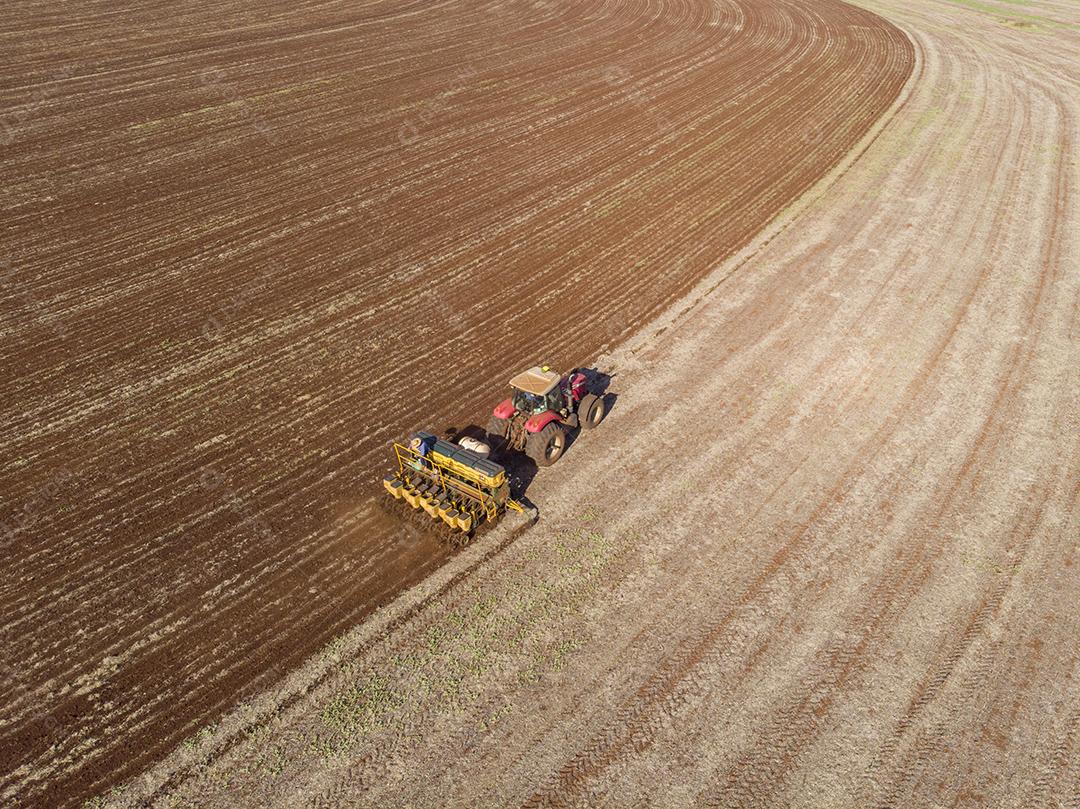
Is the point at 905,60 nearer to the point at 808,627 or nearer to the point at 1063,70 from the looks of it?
the point at 1063,70

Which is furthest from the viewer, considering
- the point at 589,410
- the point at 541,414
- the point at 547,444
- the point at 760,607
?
the point at 589,410

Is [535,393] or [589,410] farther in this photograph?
[589,410]

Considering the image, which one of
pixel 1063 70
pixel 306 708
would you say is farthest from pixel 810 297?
pixel 1063 70

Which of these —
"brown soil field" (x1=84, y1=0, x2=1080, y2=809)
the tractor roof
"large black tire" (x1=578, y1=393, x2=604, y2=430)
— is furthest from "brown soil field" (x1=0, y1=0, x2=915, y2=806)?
the tractor roof

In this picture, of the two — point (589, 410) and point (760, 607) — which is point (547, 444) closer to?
point (589, 410)

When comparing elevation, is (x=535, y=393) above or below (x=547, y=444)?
above

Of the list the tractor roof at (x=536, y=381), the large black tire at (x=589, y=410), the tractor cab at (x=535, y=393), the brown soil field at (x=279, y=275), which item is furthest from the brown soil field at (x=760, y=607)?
the tractor roof at (x=536, y=381)

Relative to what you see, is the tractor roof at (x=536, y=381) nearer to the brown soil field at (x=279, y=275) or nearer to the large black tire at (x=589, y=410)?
the large black tire at (x=589, y=410)

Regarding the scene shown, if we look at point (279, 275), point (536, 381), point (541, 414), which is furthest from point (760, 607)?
point (279, 275)
